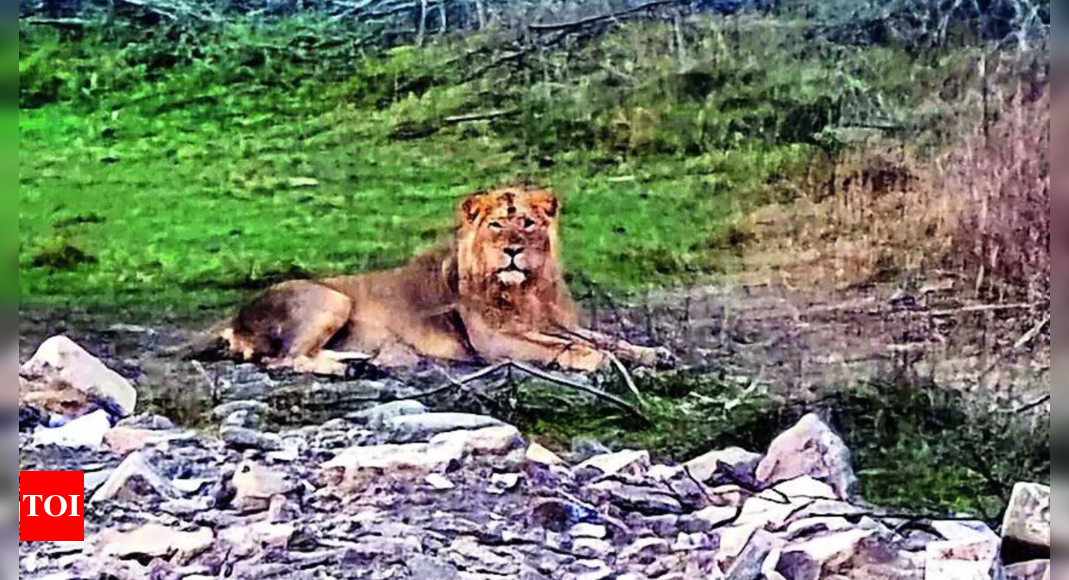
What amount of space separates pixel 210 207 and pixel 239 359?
0.24 m

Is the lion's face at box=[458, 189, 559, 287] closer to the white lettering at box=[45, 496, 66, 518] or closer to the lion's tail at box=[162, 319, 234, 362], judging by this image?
the lion's tail at box=[162, 319, 234, 362]

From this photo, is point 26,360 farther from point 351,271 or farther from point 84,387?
point 351,271

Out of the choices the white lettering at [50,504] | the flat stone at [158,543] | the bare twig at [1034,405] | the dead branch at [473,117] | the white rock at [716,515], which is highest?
the dead branch at [473,117]

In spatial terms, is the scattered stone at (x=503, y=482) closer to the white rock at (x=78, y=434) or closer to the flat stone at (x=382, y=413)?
the flat stone at (x=382, y=413)

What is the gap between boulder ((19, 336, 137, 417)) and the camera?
161 cm

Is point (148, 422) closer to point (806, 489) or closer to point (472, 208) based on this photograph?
point (472, 208)

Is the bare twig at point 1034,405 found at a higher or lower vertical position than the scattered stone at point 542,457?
higher

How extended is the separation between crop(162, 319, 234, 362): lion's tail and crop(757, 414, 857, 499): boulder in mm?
856

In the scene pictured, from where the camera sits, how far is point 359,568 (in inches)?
62.2

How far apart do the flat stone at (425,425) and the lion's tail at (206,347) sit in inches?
11.0

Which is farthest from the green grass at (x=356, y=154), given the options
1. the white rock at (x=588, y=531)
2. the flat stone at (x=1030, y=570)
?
the flat stone at (x=1030, y=570)

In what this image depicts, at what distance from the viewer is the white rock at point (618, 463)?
161 centimetres

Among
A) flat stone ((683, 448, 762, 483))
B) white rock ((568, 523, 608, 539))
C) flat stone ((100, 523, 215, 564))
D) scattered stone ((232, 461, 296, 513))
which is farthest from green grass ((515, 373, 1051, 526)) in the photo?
flat stone ((100, 523, 215, 564))

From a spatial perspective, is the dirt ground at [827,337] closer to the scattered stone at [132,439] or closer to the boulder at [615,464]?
the scattered stone at [132,439]
